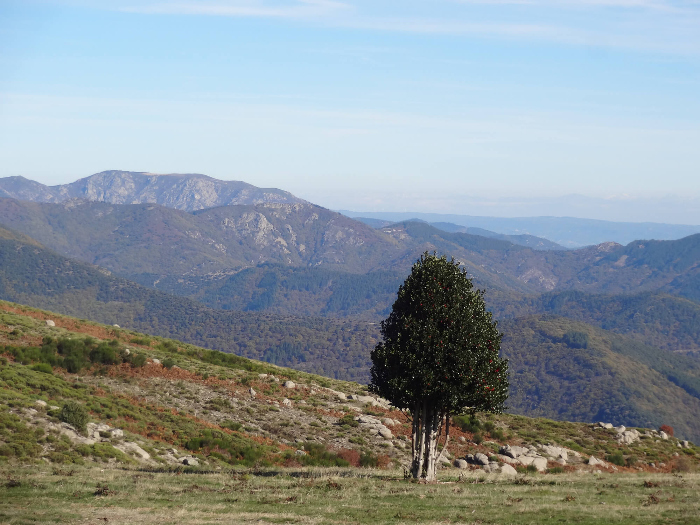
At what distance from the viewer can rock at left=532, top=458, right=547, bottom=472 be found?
47.8 meters

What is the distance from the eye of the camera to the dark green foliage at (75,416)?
41312 mm

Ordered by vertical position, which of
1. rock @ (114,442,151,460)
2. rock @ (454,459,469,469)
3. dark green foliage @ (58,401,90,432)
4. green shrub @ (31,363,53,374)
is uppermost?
green shrub @ (31,363,53,374)

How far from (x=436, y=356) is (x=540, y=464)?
21733mm

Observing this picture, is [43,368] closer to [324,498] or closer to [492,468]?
[324,498]

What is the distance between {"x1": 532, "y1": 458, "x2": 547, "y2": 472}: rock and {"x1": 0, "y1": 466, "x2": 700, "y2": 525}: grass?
42.2 feet

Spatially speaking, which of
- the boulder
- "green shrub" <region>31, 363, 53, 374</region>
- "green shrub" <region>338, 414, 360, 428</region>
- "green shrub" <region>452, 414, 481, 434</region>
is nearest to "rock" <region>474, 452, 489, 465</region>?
the boulder

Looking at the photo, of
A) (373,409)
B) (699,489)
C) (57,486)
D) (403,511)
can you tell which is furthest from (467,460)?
(57,486)

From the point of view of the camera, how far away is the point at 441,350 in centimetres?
3231

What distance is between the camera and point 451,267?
114 ft

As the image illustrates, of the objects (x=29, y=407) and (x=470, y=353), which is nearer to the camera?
(x=470, y=353)

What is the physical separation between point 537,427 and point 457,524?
139 feet

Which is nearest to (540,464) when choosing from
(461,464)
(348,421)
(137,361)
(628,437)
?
(461,464)

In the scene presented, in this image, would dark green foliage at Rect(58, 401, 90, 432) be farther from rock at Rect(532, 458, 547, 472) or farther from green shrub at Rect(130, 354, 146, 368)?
rock at Rect(532, 458, 547, 472)

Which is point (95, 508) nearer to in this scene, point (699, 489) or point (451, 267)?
point (451, 267)
